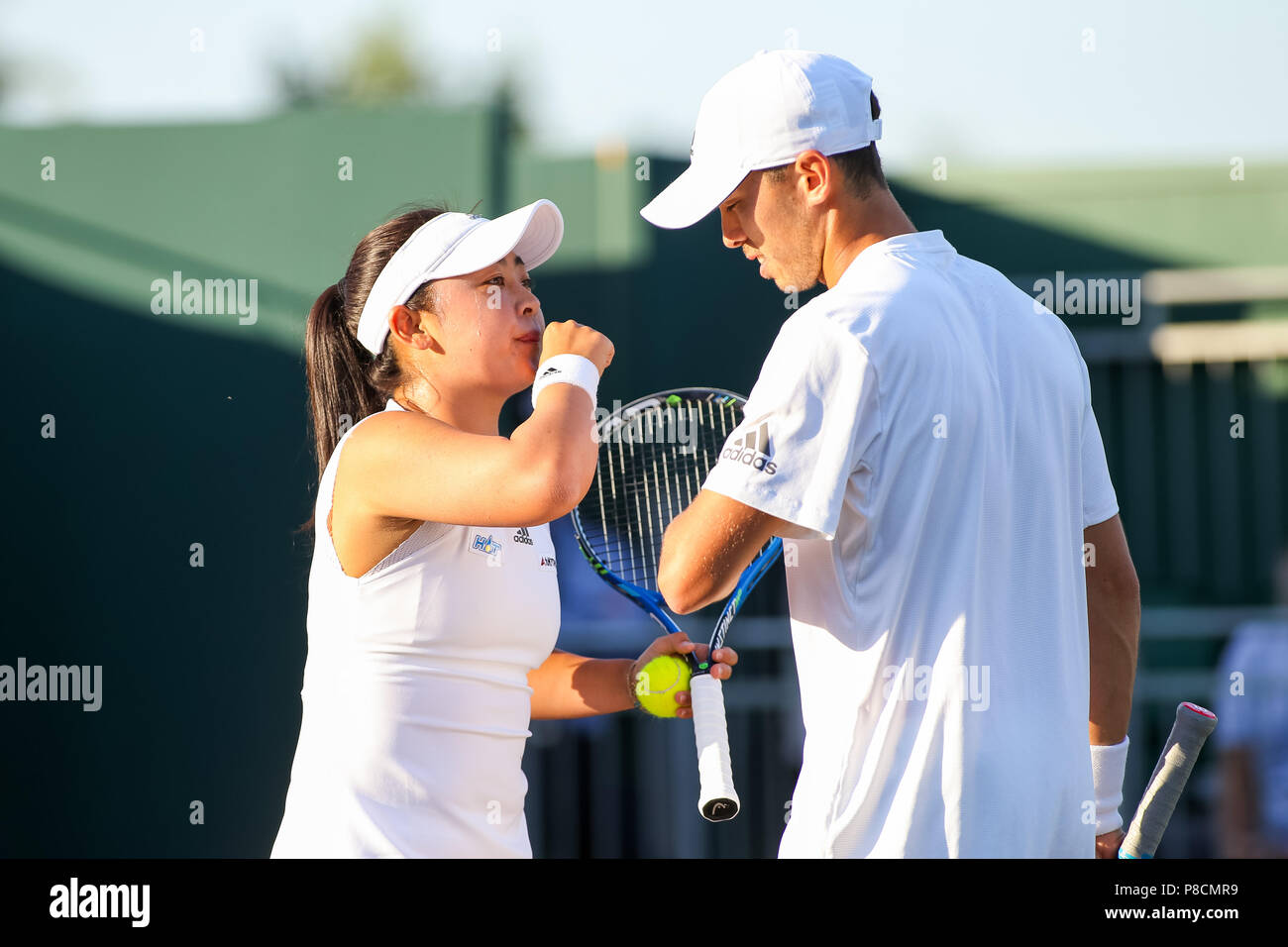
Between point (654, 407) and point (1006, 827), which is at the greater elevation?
point (654, 407)

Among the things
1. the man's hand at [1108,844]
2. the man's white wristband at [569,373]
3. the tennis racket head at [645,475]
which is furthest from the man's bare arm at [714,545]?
the man's hand at [1108,844]

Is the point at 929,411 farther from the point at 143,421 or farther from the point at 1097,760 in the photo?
the point at 143,421

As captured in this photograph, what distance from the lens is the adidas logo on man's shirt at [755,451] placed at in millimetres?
1913

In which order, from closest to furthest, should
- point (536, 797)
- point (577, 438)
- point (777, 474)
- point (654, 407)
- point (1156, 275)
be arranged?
point (777, 474) < point (577, 438) < point (654, 407) < point (536, 797) < point (1156, 275)

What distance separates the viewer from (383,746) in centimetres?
221

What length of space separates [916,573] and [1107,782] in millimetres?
768

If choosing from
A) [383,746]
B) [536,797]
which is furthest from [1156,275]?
[383,746]

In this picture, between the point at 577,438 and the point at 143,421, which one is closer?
the point at 577,438

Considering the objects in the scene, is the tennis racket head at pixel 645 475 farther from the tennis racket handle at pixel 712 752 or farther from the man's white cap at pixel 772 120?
the man's white cap at pixel 772 120

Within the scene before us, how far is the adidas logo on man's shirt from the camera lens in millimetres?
1913

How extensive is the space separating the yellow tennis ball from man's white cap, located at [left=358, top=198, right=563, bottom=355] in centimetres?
78

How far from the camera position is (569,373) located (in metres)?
2.28

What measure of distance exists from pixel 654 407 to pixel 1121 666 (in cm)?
A: 104

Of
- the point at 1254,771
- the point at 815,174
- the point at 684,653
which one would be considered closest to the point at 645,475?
the point at 684,653
